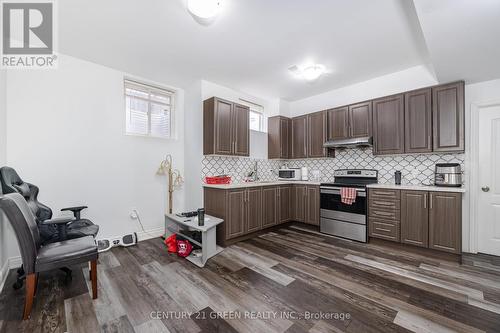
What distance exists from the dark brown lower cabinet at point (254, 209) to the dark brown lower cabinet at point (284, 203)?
588 millimetres

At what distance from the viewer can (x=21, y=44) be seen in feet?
8.68

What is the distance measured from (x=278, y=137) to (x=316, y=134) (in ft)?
2.69

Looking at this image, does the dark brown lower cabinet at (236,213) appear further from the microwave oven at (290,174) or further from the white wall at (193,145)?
the microwave oven at (290,174)

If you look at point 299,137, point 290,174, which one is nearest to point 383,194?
point 290,174

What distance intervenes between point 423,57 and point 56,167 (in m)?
5.35

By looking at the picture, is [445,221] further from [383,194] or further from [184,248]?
[184,248]

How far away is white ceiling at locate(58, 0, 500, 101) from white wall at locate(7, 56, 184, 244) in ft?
1.42

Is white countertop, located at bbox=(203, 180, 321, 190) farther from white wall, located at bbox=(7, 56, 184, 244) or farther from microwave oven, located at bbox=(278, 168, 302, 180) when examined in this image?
white wall, located at bbox=(7, 56, 184, 244)

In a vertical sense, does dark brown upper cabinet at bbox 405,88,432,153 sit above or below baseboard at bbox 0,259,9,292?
above

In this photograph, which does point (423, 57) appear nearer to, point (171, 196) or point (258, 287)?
point (258, 287)

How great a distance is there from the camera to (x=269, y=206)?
4020 mm

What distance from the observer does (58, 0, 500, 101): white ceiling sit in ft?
6.88

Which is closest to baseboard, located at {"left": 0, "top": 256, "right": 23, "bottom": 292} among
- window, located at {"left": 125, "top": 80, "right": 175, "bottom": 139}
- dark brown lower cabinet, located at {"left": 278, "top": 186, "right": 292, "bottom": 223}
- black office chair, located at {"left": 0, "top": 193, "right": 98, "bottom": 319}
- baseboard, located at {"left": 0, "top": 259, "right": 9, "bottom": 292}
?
baseboard, located at {"left": 0, "top": 259, "right": 9, "bottom": 292}

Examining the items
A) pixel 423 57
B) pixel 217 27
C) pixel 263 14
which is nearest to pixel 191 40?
pixel 217 27
